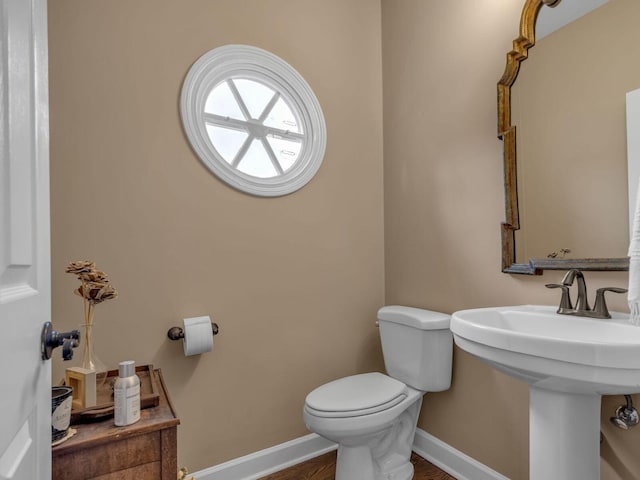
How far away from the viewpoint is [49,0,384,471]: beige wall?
1.39 metres

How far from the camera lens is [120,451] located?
87 cm

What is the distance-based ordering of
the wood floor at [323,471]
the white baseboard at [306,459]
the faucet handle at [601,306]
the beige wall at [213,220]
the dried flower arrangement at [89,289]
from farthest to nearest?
the wood floor at [323,471] → the white baseboard at [306,459] → the beige wall at [213,220] → the faucet handle at [601,306] → the dried flower arrangement at [89,289]

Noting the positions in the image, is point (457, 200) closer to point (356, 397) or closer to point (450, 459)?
point (356, 397)

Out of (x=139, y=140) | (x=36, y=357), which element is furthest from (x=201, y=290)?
(x=36, y=357)

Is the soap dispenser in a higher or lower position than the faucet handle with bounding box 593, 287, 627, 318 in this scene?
lower

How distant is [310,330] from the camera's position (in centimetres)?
190

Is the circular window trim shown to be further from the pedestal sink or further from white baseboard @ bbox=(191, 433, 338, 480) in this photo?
white baseboard @ bbox=(191, 433, 338, 480)

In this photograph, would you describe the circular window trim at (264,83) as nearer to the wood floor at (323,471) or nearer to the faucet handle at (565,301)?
the faucet handle at (565,301)

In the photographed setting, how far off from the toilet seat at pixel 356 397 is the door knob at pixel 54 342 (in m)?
1.03

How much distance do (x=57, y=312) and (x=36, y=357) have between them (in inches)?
36.1

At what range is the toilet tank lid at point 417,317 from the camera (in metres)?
1.64

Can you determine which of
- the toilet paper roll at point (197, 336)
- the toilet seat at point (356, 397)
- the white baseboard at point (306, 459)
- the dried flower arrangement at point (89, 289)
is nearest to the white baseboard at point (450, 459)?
the white baseboard at point (306, 459)

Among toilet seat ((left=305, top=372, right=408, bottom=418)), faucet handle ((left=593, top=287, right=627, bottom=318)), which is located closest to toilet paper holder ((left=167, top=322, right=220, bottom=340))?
toilet seat ((left=305, top=372, right=408, bottom=418))

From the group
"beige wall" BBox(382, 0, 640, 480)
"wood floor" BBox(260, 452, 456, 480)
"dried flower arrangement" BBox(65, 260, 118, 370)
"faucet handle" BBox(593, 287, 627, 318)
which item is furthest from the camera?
"wood floor" BBox(260, 452, 456, 480)
